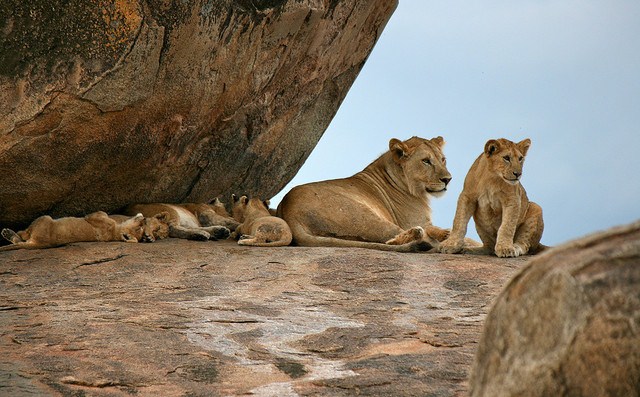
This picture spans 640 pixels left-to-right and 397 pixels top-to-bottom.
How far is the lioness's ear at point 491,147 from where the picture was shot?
33.3 ft

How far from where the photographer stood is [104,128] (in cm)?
991

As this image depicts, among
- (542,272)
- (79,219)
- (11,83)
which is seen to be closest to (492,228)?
(79,219)

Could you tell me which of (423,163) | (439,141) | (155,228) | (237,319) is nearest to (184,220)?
(155,228)

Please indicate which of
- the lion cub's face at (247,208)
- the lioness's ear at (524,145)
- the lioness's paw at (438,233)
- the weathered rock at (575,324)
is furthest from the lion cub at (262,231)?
the weathered rock at (575,324)

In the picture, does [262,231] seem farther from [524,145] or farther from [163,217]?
[524,145]

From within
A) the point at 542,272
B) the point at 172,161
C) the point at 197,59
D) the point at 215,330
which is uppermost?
the point at 197,59

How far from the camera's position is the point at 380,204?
1217cm

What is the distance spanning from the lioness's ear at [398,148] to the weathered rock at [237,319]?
2.54m

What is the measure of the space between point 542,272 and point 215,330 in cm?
391

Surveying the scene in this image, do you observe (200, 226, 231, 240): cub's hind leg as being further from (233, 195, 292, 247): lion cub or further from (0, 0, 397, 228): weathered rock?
(0, 0, 397, 228): weathered rock

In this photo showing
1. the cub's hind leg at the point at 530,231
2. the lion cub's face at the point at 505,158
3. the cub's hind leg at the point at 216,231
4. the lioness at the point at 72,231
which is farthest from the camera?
the cub's hind leg at the point at 216,231

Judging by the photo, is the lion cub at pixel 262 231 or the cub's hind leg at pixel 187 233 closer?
the lion cub at pixel 262 231

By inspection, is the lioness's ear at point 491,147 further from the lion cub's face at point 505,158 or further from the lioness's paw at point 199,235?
the lioness's paw at point 199,235

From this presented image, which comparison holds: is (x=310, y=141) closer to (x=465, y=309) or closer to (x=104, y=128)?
(x=104, y=128)
